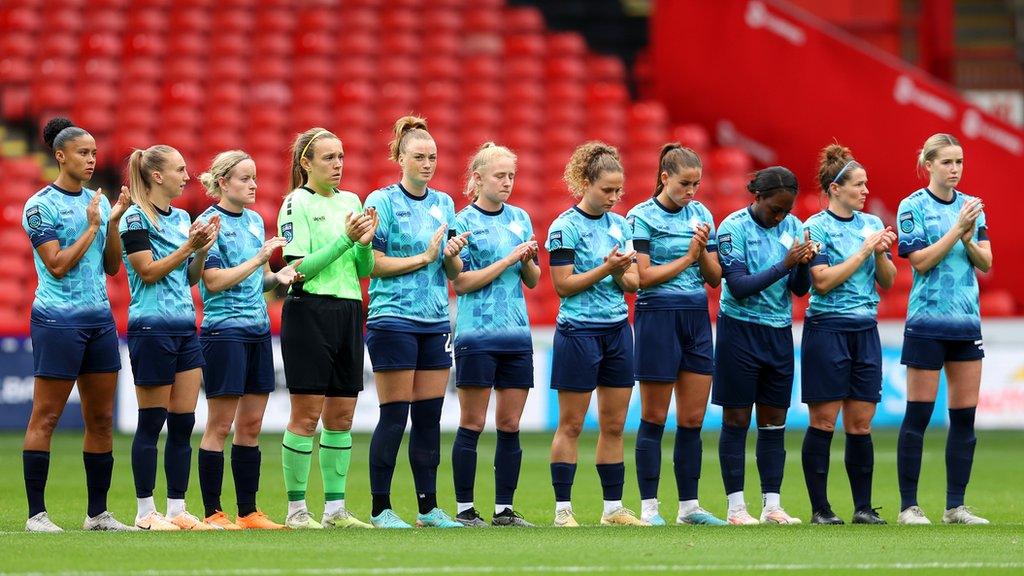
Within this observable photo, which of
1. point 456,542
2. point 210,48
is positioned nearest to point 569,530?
point 456,542

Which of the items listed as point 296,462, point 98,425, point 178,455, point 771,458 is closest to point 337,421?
point 296,462

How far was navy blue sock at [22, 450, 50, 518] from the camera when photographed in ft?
25.3

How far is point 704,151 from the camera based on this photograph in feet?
62.7

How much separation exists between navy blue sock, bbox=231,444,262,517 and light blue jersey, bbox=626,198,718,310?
2.25m

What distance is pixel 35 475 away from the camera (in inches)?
303

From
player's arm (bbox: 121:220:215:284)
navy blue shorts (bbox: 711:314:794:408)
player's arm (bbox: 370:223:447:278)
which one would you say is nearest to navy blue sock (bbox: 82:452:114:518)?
player's arm (bbox: 121:220:215:284)

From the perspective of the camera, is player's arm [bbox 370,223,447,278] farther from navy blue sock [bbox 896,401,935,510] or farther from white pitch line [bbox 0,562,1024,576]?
navy blue sock [bbox 896,401,935,510]

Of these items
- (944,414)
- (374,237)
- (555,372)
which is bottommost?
(944,414)

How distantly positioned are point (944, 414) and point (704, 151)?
16.6 feet

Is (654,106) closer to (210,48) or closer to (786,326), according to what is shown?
(210,48)

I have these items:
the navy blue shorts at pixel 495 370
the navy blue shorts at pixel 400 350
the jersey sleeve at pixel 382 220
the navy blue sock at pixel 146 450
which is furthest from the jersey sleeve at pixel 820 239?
the navy blue sock at pixel 146 450

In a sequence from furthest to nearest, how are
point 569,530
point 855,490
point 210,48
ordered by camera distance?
1. point 210,48
2. point 855,490
3. point 569,530

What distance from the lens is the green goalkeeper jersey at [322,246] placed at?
7734mm

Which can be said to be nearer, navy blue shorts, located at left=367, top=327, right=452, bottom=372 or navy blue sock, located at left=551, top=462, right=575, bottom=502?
navy blue shorts, located at left=367, top=327, right=452, bottom=372
